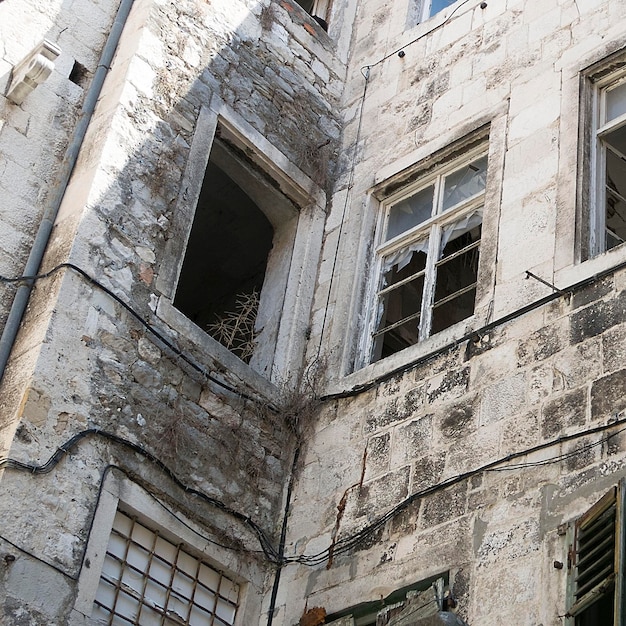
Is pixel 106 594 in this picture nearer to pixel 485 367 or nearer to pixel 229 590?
pixel 229 590

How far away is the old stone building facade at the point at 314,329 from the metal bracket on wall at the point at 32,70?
0.01 metres

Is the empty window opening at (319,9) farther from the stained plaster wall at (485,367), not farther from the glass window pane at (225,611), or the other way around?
the glass window pane at (225,611)

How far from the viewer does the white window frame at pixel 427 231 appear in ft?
24.6

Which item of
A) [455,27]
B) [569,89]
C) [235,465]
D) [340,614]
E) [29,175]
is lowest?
[340,614]

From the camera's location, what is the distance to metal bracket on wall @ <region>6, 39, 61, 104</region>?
6.99 meters

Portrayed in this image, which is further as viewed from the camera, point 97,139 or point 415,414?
point 97,139

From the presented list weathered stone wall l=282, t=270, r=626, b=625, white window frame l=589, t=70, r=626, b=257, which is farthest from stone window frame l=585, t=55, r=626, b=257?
weathered stone wall l=282, t=270, r=626, b=625

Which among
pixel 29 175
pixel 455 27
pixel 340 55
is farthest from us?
pixel 340 55

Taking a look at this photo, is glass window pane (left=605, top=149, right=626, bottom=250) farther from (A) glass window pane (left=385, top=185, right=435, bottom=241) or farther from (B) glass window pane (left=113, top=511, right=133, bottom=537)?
(B) glass window pane (left=113, top=511, right=133, bottom=537)

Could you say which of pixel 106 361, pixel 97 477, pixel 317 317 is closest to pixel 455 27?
pixel 317 317

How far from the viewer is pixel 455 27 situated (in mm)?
8570

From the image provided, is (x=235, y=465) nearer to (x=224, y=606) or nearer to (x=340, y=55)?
(x=224, y=606)

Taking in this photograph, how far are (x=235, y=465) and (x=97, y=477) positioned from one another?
102cm

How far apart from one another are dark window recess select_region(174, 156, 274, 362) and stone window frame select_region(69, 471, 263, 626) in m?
3.43
